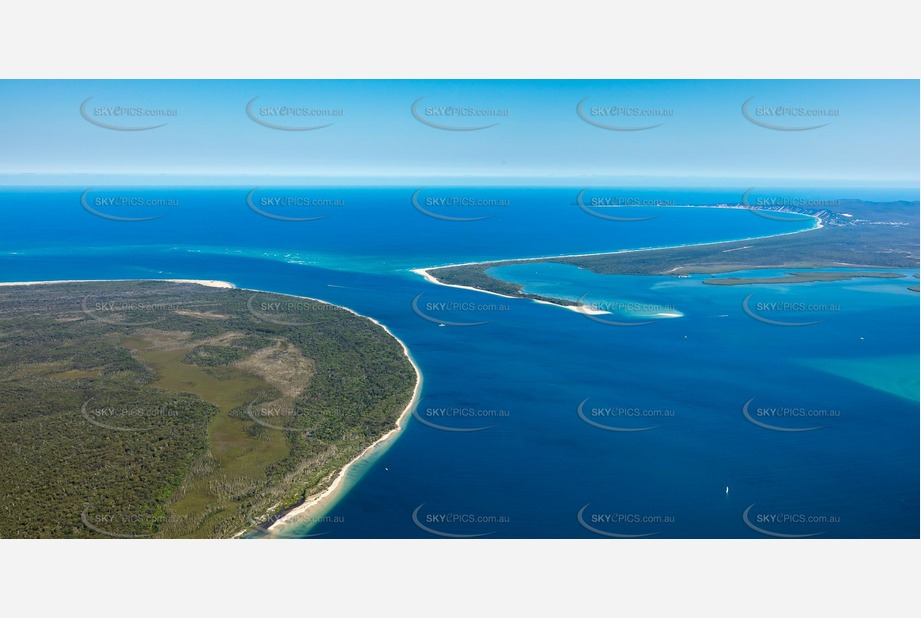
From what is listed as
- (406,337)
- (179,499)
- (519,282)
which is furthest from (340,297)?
(179,499)

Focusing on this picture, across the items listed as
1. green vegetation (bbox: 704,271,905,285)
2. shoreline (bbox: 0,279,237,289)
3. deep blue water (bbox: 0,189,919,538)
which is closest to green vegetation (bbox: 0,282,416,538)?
deep blue water (bbox: 0,189,919,538)

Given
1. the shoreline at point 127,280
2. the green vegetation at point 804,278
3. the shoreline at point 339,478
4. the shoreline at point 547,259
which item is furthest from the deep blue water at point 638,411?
the green vegetation at point 804,278

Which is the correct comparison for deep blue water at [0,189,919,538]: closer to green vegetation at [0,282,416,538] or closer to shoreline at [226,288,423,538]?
shoreline at [226,288,423,538]

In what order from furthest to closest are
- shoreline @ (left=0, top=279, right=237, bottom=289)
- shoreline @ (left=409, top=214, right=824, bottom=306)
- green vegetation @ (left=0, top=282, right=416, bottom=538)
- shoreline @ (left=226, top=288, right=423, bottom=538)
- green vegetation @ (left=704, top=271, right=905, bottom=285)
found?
green vegetation @ (left=704, top=271, right=905, bottom=285) → shoreline @ (left=0, top=279, right=237, bottom=289) → shoreline @ (left=409, top=214, right=824, bottom=306) → green vegetation @ (left=0, top=282, right=416, bottom=538) → shoreline @ (left=226, top=288, right=423, bottom=538)

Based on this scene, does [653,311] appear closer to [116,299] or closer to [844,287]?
[844,287]

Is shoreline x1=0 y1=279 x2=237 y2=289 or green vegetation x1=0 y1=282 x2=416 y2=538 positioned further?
shoreline x1=0 y1=279 x2=237 y2=289
